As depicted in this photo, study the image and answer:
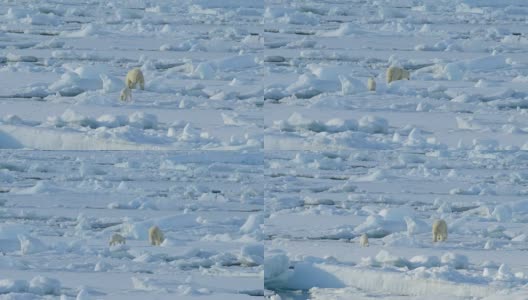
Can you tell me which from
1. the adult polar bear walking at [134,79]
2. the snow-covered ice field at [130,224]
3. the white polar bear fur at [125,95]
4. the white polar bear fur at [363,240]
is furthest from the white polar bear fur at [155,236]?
the adult polar bear walking at [134,79]

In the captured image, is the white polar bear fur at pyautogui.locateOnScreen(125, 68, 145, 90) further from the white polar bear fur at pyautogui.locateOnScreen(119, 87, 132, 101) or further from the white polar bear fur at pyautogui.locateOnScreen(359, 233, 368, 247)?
the white polar bear fur at pyautogui.locateOnScreen(359, 233, 368, 247)

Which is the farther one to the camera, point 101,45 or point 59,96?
point 101,45

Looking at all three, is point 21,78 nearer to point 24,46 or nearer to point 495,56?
point 24,46

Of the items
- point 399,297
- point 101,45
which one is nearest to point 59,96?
point 101,45

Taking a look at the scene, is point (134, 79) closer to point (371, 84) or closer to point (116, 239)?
point (371, 84)

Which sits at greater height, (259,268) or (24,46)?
(24,46)

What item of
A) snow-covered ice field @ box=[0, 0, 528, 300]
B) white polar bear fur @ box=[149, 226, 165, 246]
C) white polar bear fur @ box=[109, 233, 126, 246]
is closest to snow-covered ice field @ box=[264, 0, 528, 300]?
snow-covered ice field @ box=[0, 0, 528, 300]
